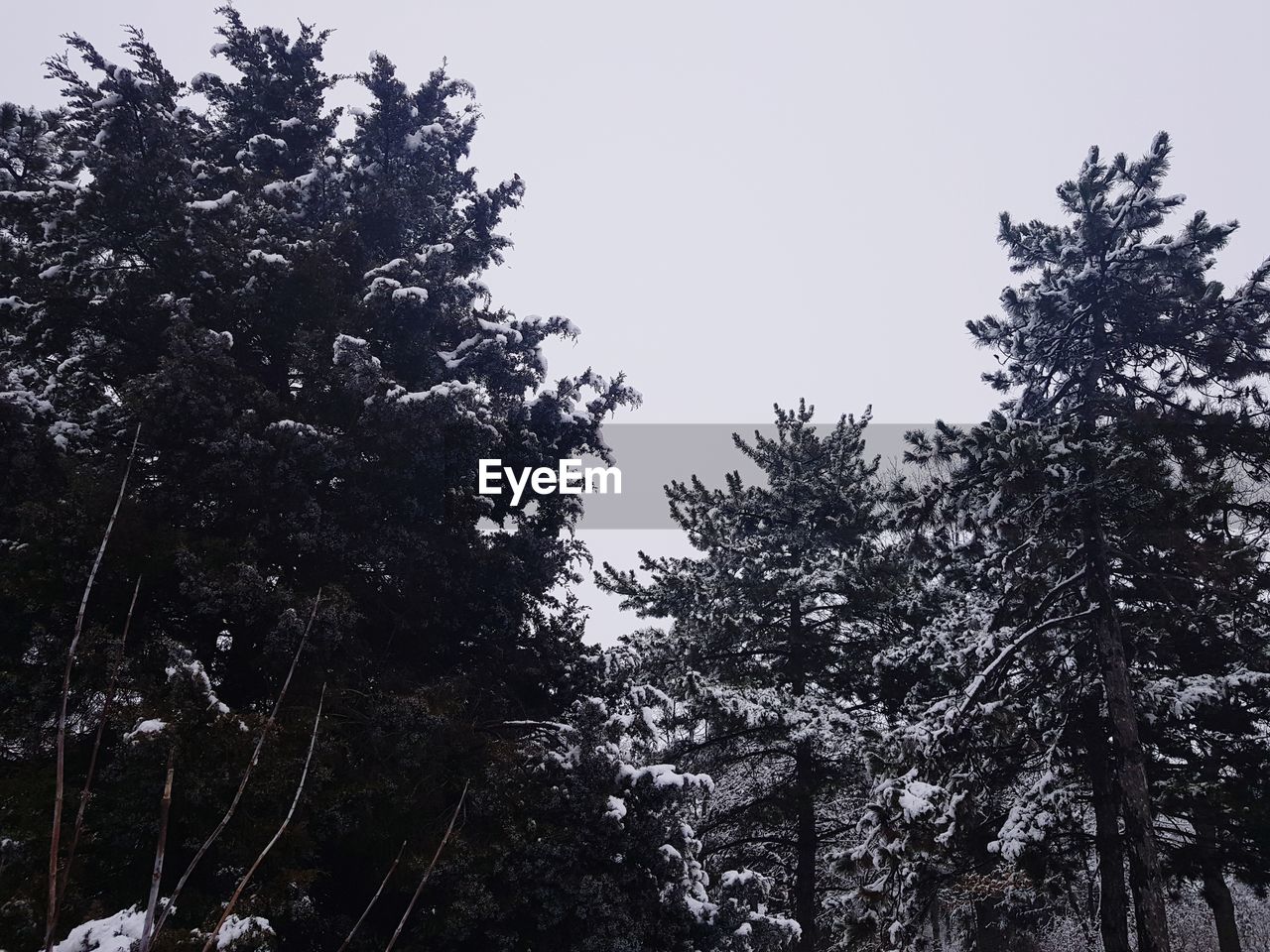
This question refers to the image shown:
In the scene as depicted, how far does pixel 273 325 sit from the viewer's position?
10.2 meters

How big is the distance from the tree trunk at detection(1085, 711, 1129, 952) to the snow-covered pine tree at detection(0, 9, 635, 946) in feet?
24.6

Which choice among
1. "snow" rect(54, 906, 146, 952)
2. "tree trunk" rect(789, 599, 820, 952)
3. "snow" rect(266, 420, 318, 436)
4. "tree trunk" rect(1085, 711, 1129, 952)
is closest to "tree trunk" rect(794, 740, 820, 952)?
"tree trunk" rect(789, 599, 820, 952)

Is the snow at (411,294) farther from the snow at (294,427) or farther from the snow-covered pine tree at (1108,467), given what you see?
the snow-covered pine tree at (1108,467)

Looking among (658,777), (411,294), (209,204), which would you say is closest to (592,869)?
(658,777)

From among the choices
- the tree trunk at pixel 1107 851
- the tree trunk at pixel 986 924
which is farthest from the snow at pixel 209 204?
the tree trunk at pixel 986 924

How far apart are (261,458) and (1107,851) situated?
11.9m

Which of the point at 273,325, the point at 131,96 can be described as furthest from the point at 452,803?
the point at 131,96

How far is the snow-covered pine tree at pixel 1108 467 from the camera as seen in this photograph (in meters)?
9.30

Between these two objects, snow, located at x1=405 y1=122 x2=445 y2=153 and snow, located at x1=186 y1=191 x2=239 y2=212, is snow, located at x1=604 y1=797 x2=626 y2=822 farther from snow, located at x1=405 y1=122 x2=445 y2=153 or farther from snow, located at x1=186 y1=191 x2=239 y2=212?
snow, located at x1=405 y1=122 x2=445 y2=153

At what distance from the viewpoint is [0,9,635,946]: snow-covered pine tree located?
7.17 m

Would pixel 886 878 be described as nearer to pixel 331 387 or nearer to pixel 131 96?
pixel 331 387

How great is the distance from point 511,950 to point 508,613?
408 centimetres

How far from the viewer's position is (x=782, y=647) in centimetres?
1382

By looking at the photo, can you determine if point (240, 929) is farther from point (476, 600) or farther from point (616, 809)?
point (476, 600)
